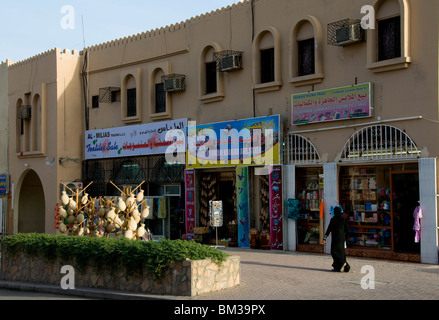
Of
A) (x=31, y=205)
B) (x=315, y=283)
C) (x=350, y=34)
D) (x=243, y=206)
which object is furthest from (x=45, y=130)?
(x=315, y=283)

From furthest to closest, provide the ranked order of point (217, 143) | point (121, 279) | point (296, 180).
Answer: point (217, 143)
point (296, 180)
point (121, 279)

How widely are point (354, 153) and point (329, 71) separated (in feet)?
9.05

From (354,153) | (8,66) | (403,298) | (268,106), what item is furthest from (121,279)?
(8,66)

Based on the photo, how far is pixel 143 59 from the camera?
25.1 metres

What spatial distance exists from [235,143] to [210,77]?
131 inches

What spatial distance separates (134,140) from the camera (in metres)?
25.3

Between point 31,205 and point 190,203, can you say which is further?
point 31,205

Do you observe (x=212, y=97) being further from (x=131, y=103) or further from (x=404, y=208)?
(x=404, y=208)

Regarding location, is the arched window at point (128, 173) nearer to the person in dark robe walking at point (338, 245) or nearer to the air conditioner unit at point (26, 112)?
the air conditioner unit at point (26, 112)

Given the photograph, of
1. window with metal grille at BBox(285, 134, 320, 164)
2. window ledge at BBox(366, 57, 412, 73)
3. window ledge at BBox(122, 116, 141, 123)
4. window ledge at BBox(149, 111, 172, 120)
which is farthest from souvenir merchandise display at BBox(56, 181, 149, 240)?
window ledge at BBox(122, 116, 141, 123)

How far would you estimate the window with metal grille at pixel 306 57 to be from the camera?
754 inches

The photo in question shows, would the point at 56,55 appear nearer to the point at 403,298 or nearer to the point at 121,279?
the point at 121,279

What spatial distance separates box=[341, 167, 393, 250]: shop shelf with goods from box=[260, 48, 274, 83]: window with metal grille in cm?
466

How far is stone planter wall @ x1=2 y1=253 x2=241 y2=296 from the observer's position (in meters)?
11.7
